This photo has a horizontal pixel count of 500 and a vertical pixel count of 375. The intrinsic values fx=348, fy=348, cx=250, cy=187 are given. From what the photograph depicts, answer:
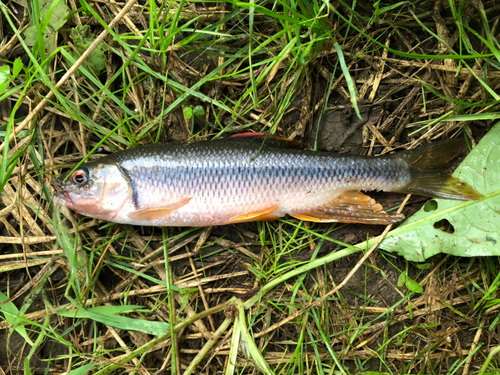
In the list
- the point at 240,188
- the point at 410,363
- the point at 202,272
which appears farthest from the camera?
the point at 202,272

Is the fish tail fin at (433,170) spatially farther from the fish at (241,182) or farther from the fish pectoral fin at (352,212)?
the fish pectoral fin at (352,212)

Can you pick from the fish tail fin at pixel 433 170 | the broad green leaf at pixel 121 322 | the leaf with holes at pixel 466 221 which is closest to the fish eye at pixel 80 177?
the broad green leaf at pixel 121 322

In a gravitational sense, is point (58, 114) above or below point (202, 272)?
above

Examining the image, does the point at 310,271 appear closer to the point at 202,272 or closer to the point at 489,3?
the point at 202,272

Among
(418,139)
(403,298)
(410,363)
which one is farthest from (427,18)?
(410,363)

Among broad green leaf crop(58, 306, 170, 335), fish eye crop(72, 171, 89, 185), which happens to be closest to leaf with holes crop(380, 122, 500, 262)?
broad green leaf crop(58, 306, 170, 335)

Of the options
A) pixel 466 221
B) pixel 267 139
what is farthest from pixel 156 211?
pixel 466 221

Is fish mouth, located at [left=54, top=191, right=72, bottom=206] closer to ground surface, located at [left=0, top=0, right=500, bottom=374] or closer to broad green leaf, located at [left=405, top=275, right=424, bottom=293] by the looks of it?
ground surface, located at [left=0, top=0, right=500, bottom=374]
